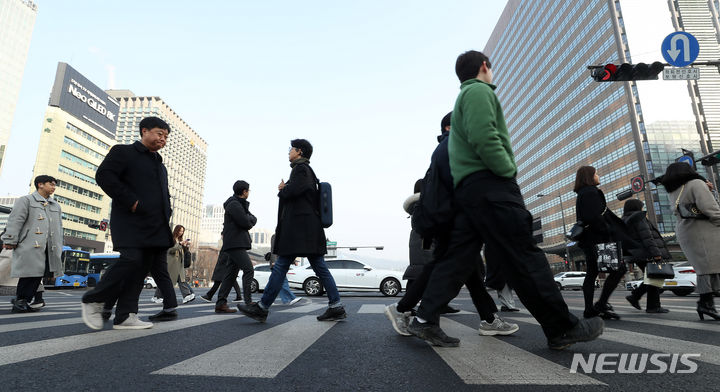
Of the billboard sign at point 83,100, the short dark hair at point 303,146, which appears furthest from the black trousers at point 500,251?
the billboard sign at point 83,100

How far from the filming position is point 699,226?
170 inches

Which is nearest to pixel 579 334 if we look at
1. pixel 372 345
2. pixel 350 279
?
pixel 372 345

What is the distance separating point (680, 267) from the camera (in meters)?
12.6

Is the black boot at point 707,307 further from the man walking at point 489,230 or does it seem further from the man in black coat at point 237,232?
the man in black coat at point 237,232

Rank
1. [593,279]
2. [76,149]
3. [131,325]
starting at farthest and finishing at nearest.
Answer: [76,149], [593,279], [131,325]

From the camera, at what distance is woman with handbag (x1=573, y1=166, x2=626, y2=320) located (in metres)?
4.18

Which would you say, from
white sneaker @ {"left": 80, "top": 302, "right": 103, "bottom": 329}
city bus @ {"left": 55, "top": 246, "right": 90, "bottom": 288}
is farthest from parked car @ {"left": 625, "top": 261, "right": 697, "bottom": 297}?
city bus @ {"left": 55, "top": 246, "right": 90, "bottom": 288}

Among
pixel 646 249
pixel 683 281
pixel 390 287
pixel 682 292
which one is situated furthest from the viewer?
pixel 390 287

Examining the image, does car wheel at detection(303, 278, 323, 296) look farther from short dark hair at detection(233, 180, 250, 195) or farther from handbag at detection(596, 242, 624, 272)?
handbag at detection(596, 242, 624, 272)

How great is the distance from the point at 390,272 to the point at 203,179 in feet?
473

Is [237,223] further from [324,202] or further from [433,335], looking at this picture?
[433,335]

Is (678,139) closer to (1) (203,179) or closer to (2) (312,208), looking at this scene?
(2) (312,208)

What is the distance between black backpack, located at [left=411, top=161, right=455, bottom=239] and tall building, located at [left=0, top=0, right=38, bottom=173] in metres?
126

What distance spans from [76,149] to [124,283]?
76821 millimetres
